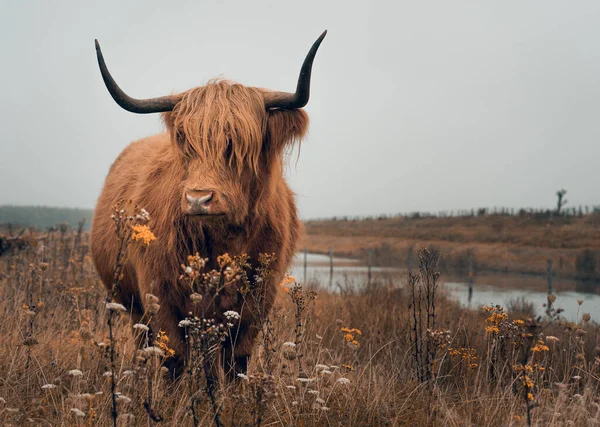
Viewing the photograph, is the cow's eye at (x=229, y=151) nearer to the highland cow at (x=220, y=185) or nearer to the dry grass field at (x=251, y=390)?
the highland cow at (x=220, y=185)

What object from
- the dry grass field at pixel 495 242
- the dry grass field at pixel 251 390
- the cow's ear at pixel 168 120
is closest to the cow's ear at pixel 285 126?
the cow's ear at pixel 168 120

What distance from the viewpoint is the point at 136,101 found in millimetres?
3811

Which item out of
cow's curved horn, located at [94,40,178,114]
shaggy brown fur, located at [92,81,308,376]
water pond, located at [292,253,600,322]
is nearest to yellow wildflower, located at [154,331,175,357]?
shaggy brown fur, located at [92,81,308,376]

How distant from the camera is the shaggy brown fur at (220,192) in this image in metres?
3.43

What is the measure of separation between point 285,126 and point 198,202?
115 centimetres

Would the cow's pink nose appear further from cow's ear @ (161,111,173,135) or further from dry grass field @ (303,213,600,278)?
dry grass field @ (303,213,600,278)

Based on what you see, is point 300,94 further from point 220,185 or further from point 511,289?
point 511,289

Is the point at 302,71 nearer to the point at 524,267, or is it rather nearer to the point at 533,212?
the point at 524,267

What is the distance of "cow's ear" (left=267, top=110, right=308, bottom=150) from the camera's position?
383 centimetres

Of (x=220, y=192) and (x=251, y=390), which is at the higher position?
(x=220, y=192)

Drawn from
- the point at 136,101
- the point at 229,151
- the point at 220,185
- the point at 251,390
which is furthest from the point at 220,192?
the point at 251,390

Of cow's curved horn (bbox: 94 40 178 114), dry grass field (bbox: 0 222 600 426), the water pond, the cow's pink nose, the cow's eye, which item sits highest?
cow's curved horn (bbox: 94 40 178 114)

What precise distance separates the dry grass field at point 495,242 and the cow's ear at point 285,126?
24.4m

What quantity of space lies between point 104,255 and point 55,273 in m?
4.02
